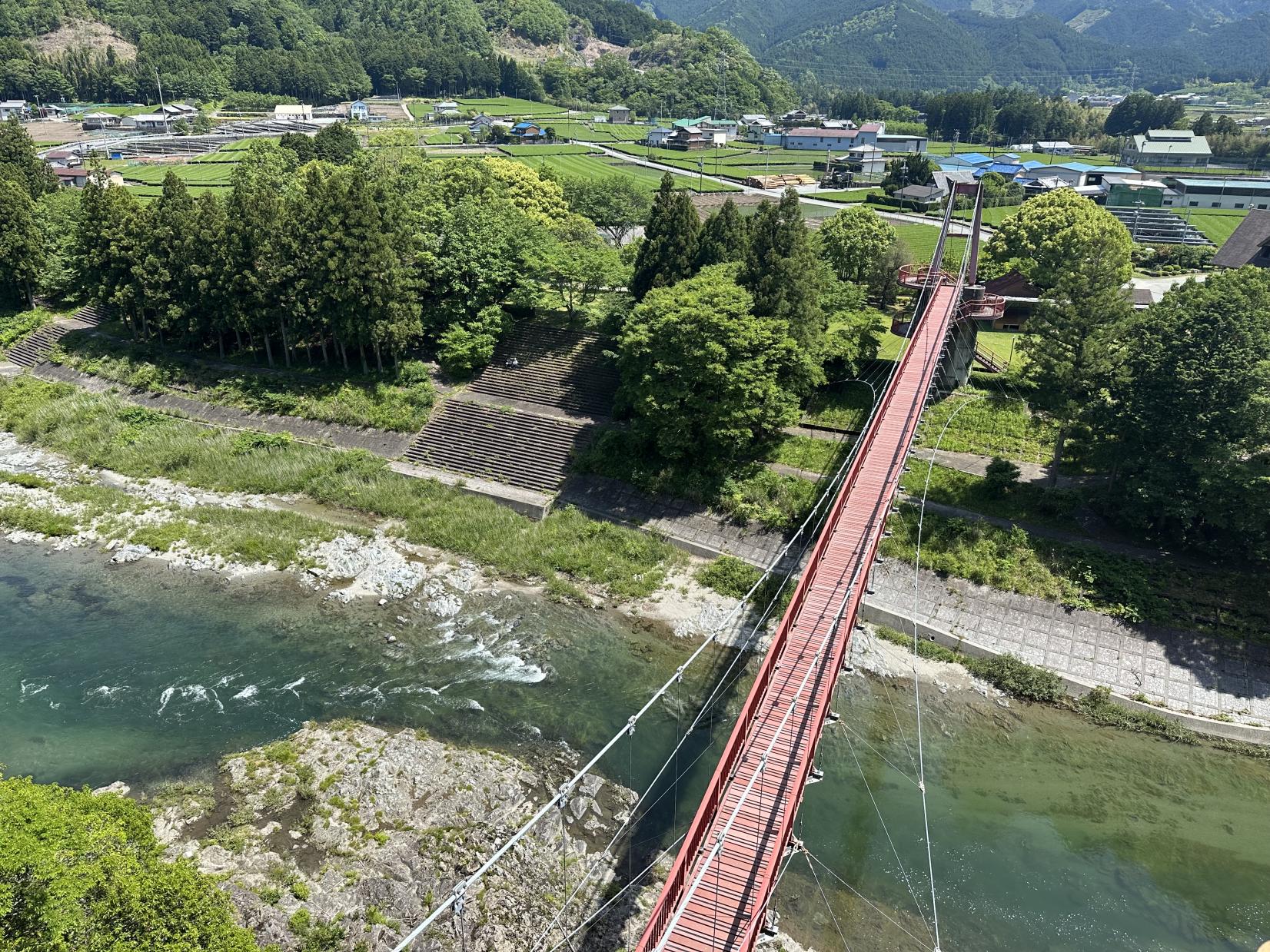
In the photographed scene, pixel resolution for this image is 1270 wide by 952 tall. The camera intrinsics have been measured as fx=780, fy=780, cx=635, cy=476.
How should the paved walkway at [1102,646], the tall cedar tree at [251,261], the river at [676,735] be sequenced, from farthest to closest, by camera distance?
the tall cedar tree at [251,261], the paved walkway at [1102,646], the river at [676,735]

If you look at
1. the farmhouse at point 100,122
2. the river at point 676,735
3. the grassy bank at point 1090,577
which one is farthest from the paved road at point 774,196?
the farmhouse at point 100,122

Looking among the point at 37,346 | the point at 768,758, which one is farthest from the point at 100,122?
the point at 768,758

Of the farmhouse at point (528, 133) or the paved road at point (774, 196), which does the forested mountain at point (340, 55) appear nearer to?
the farmhouse at point (528, 133)

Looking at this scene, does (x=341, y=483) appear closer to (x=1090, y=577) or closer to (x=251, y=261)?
(x=251, y=261)

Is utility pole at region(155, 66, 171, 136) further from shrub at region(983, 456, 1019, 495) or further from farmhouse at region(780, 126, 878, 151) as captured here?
shrub at region(983, 456, 1019, 495)

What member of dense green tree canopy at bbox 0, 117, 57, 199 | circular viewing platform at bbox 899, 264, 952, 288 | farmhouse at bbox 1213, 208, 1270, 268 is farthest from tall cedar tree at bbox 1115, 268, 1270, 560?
dense green tree canopy at bbox 0, 117, 57, 199

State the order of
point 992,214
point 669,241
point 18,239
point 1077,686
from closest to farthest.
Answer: point 1077,686
point 669,241
point 18,239
point 992,214
